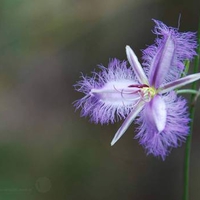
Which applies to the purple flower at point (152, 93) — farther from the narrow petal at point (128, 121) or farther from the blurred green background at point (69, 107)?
the blurred green background at point (69, 107)

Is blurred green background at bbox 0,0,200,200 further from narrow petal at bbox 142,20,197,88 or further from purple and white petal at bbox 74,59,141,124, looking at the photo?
narrow petal at bbox 142,20,197,88

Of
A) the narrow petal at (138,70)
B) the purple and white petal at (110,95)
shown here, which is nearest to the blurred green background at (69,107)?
the purple and white petal at (110,95)

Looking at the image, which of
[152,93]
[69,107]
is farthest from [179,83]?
[69,107]

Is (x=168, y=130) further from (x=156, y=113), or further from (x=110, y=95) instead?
(x=110, y=95)

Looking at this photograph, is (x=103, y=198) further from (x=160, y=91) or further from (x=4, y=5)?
(x=160, y=91)

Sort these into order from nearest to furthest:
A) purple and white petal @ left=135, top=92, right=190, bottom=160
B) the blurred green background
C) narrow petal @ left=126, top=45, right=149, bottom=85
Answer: purple and white petal @ left=135, top=92, right=190, bottom=160, narrow petal @ left=126, top=45, right=149, bottom=85, the blurred green background

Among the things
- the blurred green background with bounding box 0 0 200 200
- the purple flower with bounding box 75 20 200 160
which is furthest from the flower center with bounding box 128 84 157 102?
the blurred green background with bounding box 0 0 200 200

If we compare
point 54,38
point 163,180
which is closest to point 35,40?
point 54,38
